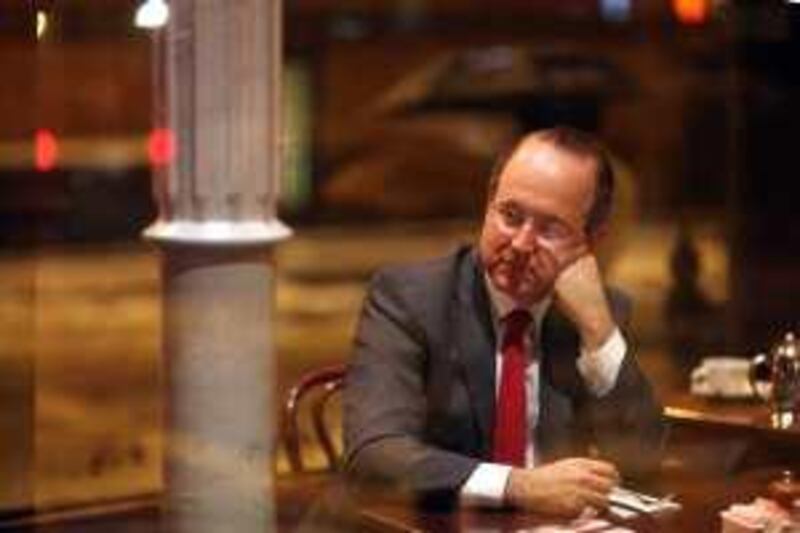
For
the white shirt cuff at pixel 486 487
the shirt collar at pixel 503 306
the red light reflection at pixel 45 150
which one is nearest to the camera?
the white shirt cuff at pixel 486 487

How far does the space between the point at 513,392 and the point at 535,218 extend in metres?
0.35

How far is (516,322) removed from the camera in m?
3.15

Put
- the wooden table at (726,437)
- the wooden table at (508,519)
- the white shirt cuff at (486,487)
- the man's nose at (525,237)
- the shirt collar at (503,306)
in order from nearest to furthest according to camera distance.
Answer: the wooden table at (508,519) → the white shirt cuff at (486,487) → the man's nose at (525,237) → the shirt collar at (503,306) → the wooden table at (726,437)

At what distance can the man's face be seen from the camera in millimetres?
3025

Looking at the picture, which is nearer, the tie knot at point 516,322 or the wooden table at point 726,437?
the tie knot at point 516,322

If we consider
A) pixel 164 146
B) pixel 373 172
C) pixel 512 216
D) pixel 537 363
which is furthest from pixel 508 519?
pixel 373 172

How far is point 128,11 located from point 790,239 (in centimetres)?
384

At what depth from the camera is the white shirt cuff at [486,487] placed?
9.29 ft

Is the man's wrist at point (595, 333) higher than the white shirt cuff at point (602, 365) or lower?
higher

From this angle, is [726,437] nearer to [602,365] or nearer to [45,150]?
[602,365]

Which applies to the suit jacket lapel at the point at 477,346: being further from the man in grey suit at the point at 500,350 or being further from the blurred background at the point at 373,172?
the blurred background at the point at 373,172

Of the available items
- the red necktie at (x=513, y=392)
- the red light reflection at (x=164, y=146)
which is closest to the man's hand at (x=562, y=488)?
the red necktie at (x=513, y=392)

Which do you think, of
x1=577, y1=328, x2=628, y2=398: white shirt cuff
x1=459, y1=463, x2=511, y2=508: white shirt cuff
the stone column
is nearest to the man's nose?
x1=577, y1=328, x2=628, y2=398: white shirt cuff

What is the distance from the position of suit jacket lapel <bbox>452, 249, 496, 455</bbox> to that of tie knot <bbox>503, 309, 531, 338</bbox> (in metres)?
0.03
